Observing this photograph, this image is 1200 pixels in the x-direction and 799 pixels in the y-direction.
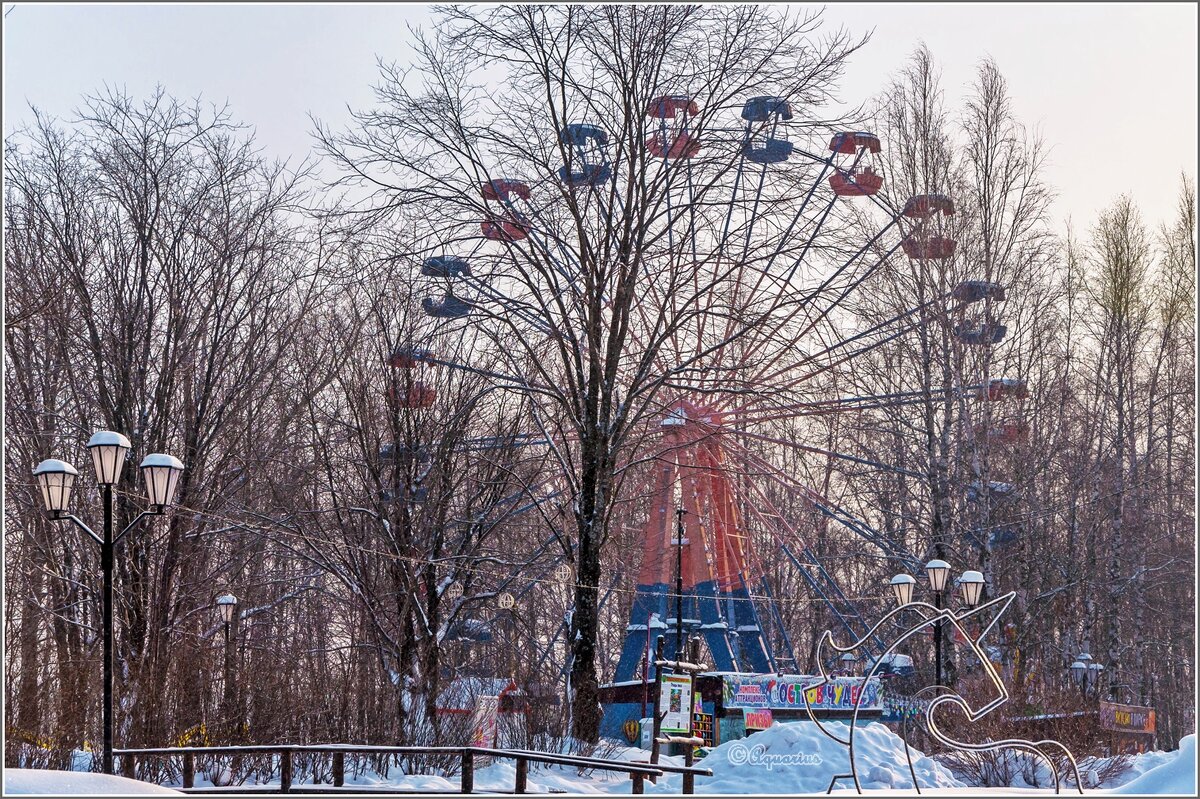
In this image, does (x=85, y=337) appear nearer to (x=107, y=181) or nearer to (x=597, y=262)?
Result: (x=107, y=181)

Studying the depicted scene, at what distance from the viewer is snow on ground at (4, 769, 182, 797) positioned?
26.9 feet

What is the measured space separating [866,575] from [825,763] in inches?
1069

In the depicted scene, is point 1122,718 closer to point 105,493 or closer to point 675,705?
point 675,705

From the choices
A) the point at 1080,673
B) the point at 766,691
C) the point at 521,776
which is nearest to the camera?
the point at 521,776

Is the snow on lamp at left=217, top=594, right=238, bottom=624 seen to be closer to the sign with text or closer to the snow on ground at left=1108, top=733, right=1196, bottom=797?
the sign with text

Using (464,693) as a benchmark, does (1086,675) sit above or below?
below

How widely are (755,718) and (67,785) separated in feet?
48.6

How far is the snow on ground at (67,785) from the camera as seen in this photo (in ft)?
26.9

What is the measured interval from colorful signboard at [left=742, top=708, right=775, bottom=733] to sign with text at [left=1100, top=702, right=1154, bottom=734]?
197 inches

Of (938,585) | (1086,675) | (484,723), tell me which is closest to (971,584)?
(938,585)

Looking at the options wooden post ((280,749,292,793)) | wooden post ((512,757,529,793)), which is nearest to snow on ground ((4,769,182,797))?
wooden post ((512,757,529,793))
